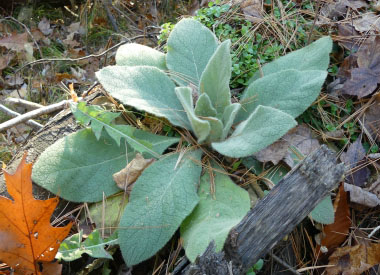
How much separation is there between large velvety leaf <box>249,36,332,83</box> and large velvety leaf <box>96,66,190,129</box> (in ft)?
1.18

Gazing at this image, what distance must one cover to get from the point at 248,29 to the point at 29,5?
2.08 m

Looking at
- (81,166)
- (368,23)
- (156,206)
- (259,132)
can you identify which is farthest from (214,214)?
(368,23)

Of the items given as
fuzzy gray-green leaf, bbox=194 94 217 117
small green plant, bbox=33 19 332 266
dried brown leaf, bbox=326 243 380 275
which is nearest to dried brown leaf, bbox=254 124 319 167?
small green plant, bbox=33 19 332 266

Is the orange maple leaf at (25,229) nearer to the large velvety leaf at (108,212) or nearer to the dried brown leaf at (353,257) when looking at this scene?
the large velvety leaf at (108,212)

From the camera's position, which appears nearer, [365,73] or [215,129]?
[215,129]

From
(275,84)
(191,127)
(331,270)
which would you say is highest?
(275,84)

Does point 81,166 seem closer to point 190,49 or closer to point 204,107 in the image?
point 204,107

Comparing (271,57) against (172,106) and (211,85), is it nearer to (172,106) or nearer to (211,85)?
(211,85)

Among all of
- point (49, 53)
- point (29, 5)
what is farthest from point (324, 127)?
point (29, 5)

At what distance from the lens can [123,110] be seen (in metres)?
1.51

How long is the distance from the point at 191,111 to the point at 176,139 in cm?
18

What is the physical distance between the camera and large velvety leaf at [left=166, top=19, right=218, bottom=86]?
5.13ft

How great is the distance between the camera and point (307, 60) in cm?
150

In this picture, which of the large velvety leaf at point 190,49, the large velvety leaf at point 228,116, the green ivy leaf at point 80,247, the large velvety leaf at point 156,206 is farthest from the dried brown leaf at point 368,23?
the green ivy leaf at point 80,247
